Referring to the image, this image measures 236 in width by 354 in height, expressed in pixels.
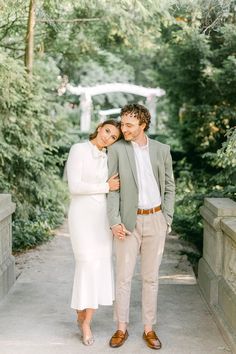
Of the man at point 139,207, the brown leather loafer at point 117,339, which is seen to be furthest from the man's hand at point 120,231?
the brown leather loafer at point 117,339

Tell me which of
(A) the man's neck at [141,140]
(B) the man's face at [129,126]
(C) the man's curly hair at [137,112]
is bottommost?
(A) the man's neck at [141,140]

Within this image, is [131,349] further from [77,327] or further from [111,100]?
[111,100]

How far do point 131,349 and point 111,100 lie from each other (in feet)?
75.5

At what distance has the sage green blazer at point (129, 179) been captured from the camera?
13.7 feet

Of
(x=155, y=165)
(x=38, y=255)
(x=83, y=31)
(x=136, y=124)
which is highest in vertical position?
(x=83, y=31)

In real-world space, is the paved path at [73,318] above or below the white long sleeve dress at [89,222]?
below

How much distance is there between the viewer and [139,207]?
423 cm

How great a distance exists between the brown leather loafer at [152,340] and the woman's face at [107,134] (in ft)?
4.96

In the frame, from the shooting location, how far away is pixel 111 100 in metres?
26.7

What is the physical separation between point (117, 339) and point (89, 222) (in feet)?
3.07

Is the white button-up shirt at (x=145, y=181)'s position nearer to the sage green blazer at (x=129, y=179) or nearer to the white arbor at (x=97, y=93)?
the sage green blazer at (x=129, y=179)

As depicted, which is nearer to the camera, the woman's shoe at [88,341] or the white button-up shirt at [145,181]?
the white button-up shirt at [145,181]

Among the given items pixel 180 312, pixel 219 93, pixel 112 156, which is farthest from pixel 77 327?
pixel 219 93

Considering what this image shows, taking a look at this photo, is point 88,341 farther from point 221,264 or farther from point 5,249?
point 5,249
